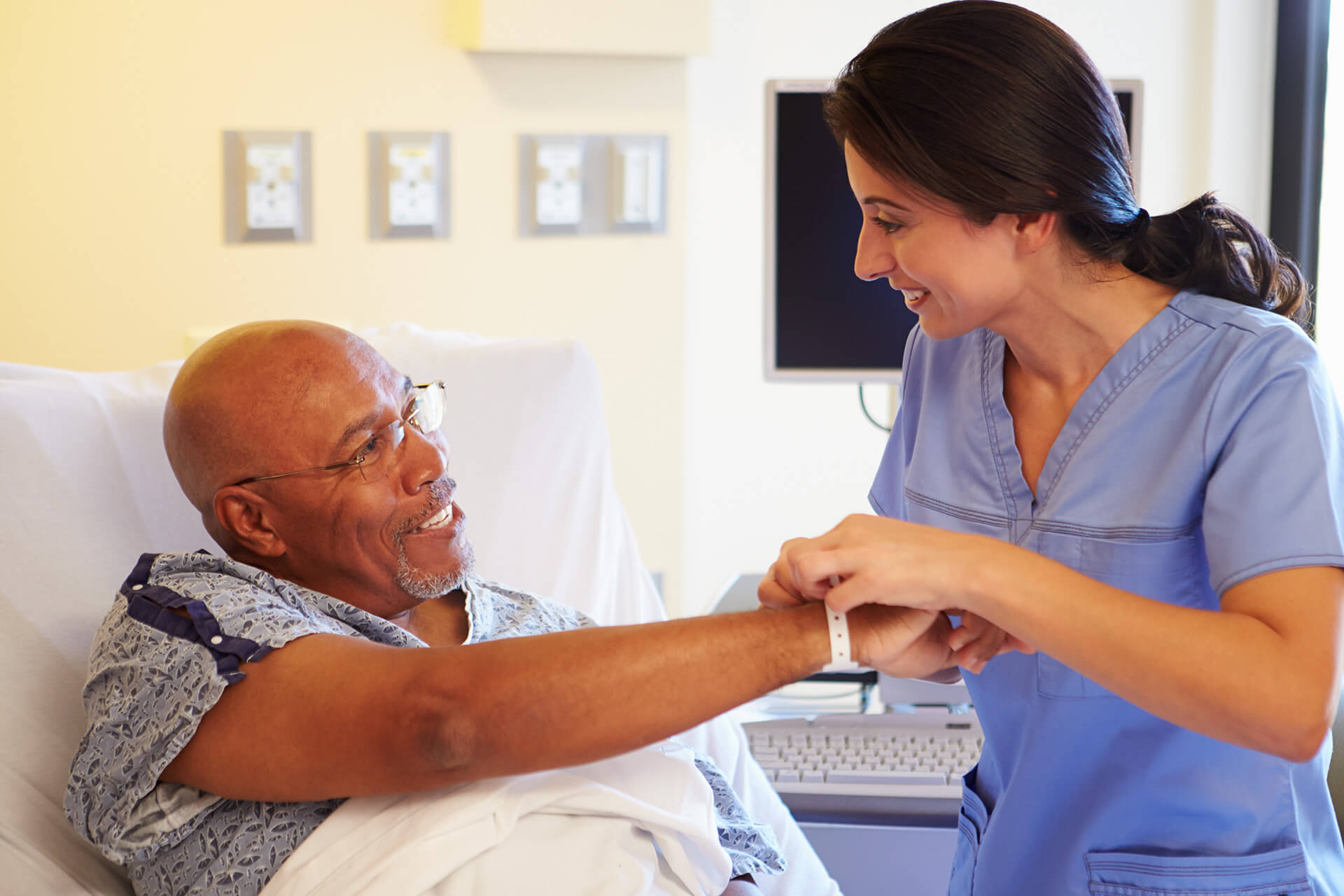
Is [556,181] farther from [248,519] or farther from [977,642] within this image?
[977,642]

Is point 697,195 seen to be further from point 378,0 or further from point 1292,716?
point 1292,716

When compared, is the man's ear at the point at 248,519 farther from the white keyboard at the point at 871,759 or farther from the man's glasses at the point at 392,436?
the white keyboard at the point at 871,759

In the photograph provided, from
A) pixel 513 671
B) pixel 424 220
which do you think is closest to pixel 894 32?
pixel 513 671

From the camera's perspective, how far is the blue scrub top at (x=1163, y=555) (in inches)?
41.3

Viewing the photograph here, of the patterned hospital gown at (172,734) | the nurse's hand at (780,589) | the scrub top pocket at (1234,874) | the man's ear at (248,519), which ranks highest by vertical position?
the man's ear at (248,519)

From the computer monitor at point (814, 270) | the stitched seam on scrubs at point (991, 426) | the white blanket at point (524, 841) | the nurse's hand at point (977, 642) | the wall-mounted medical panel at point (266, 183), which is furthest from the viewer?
the wall-mounted medical panel at point (266, 183)

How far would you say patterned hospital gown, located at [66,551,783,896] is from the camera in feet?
3.52

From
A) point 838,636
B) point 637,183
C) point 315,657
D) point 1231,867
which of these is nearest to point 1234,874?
point 1231,867

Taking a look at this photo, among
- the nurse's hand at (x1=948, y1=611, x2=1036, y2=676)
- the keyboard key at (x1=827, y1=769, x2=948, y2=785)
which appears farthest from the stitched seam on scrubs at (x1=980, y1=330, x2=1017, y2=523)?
the keyboard key at (x1=827, y1=769, x2=948, y2=785)

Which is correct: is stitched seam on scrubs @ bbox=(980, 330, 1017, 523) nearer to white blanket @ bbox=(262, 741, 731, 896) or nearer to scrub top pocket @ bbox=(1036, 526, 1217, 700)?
scrub top pocket @ bbox=(1036, 526, 1217, 700)

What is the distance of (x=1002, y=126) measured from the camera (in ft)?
3.60

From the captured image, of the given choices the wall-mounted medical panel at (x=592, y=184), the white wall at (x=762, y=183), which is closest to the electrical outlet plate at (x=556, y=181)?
the wall-mounted medical panel at (x=592, y=184)

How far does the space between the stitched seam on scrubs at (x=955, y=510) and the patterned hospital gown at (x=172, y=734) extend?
0.65 meters

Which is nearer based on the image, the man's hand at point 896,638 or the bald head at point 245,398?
the man's hand at point 896,638
